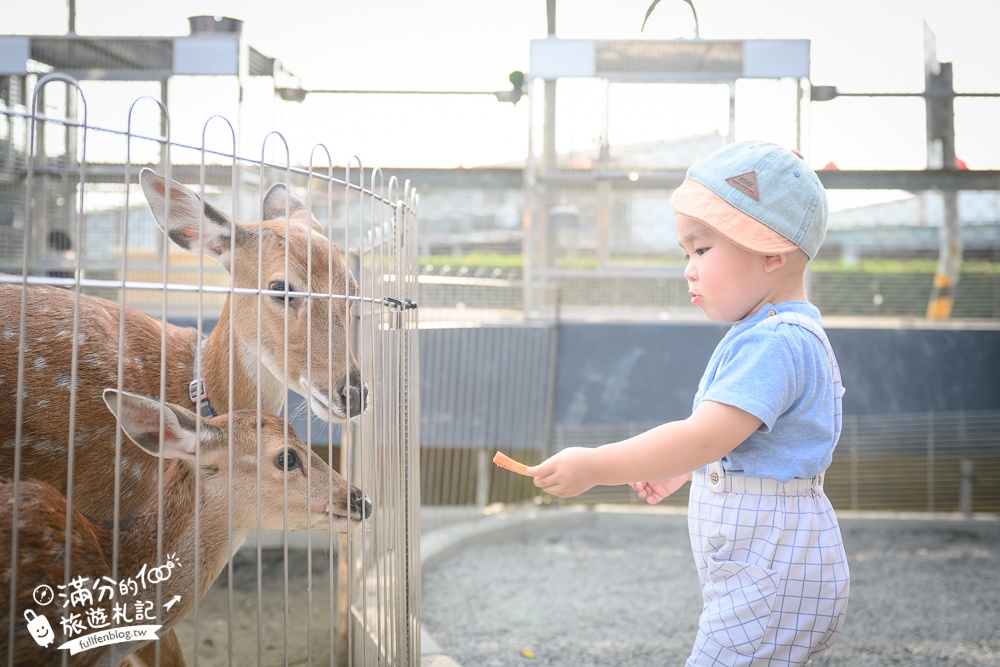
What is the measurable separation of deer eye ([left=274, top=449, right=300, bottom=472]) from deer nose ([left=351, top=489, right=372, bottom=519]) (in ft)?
0.50

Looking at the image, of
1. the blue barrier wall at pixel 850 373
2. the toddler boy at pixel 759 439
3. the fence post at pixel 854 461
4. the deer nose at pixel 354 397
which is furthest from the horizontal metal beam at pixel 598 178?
the toddler boy at pixel 759 439

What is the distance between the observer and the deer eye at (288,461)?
72.1 inches

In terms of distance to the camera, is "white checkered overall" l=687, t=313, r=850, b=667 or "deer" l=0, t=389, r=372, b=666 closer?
"deer" l=0, t=389, r=372, b=666

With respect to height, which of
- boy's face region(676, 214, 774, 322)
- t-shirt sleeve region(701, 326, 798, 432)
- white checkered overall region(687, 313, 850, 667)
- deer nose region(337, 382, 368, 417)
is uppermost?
boy's face region(676, 214, 774, 322)

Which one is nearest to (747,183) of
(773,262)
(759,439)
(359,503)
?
(773,262)

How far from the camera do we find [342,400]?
1.95 meters

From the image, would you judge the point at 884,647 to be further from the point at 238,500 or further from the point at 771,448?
the point at 238,500

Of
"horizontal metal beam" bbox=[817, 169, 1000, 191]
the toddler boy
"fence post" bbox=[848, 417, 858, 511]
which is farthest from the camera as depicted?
"horizontal metal beam" bbox=[817, 169, 1000, 191]

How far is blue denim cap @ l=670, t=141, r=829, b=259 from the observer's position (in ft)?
5.62

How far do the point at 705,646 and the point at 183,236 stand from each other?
1.49 metres

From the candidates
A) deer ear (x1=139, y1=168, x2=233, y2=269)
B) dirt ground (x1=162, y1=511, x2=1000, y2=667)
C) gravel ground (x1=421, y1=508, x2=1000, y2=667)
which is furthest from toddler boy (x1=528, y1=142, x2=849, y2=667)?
gravel ground (x1=421, y1=508, x2=1000, y2=667)

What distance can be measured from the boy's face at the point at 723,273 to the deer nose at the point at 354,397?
31.4 inches

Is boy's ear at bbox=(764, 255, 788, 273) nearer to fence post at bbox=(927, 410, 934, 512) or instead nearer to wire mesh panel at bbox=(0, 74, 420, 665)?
wire mesh panel at bbox=(0, 74, 420, 665)

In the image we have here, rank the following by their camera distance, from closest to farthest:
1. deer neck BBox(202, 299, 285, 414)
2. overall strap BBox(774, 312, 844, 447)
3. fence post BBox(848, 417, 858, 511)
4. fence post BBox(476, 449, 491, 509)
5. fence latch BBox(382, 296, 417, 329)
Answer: overall strap BBox(774, 312, 844, 447), deer neck BBox(202, 299, 285, 414), fence latch BBox(382, 296, 417, 329), fence post BBox(476, 449, 491, 509), fence post BBox(848, 417, 858, 511)
